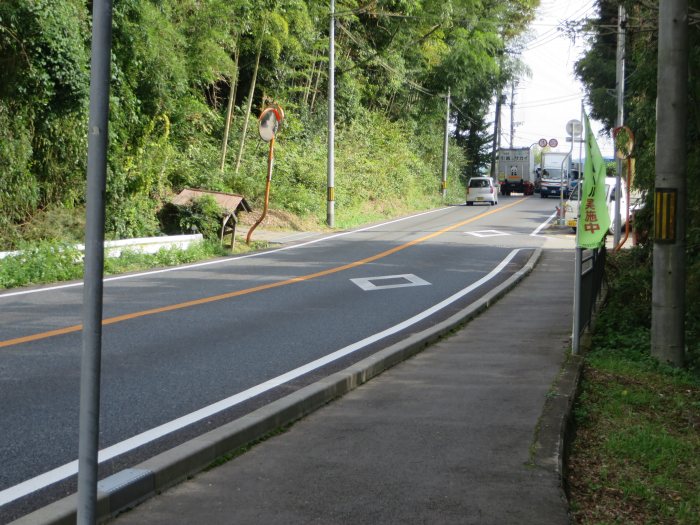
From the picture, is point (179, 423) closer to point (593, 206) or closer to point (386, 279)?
point (593, 206)

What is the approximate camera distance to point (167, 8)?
2078 centimetres

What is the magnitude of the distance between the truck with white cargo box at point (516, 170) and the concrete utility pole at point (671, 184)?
56803 mm

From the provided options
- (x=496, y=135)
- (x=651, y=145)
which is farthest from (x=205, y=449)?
(x=496, y=135)

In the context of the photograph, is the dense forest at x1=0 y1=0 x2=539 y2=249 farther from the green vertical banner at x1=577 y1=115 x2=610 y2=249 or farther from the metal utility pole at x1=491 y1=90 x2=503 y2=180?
the green vertical banner at x1=577 y1=115 x2=610 y2=249

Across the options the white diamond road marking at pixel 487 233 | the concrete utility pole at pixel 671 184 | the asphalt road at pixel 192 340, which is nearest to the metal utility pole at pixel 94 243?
the asphalt road at pixel 192 340

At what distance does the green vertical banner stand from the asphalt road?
8.16 ft

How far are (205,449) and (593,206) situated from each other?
5258 mm

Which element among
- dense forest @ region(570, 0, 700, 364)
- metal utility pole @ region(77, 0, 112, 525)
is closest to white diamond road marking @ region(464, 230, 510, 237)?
dense forest @ region(570, 0, 700, 364)

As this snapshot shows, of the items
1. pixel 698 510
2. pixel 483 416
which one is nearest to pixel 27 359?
pixel 483 416

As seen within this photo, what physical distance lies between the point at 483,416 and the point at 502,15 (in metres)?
52.8

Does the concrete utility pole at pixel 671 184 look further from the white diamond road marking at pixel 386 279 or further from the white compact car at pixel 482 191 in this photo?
the white compact car at pixel 482 191

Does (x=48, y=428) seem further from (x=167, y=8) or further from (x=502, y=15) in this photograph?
(x=502, y=15)

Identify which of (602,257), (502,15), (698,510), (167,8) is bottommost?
(698,510)

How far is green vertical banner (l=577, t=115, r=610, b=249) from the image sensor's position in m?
8.63
